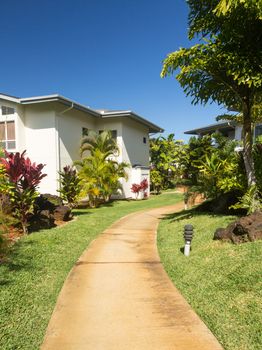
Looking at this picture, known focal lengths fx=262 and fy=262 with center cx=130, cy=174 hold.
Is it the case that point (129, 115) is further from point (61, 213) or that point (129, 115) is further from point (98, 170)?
point (61, 213)

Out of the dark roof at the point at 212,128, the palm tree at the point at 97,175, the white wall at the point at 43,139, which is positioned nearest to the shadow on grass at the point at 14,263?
the palm tree at the point at 97,175

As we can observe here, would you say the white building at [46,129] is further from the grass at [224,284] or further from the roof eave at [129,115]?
the grass at [224,284]

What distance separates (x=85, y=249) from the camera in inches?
283

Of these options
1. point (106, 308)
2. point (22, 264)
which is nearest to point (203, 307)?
point (106, 308)

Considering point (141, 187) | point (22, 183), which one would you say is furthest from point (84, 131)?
point (22, 183)

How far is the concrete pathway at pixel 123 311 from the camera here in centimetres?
317

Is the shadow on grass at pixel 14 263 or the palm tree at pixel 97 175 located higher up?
the palm tree at pixel 97 175

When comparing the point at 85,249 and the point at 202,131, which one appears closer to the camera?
the point at 85,249

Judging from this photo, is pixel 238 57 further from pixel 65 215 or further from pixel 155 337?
pixel 65 215

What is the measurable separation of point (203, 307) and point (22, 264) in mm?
3863

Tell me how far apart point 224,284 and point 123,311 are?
5.71 feet

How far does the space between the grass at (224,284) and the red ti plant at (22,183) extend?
14.3 feet

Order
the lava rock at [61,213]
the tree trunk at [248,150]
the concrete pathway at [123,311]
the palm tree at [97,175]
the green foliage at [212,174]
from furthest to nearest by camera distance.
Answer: the palm tree at [97,175] → the lava rock at [61,213] → the green foliage at [212,174] → the tree trunk at [248,150] → the concrete pathway at [123,311]

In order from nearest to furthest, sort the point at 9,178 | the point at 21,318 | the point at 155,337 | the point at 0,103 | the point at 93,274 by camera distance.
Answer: the point at 155,337
the point at 21,318
the point at 93,274
the point at 9,178
the point at 0,103
